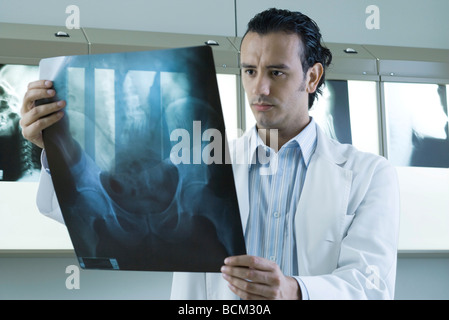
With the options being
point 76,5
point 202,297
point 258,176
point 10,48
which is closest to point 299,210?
point 258,176

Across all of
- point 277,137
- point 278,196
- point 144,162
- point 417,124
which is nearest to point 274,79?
point 277,137

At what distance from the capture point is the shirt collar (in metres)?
1.39

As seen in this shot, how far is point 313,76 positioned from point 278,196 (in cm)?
37

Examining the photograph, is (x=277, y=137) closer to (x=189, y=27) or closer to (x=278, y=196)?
(x=278, y=196)

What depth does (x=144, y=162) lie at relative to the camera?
3.39ft

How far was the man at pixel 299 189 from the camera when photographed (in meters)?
1.17

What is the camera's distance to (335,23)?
10.8ft

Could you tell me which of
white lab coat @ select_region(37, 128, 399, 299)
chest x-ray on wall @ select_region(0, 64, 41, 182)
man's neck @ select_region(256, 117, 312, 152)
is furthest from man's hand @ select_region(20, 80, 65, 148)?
chest x-ray on wall @ select_region(0, 64, 41, 182)

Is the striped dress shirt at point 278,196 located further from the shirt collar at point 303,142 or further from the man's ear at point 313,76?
the man's ear at point 313,76

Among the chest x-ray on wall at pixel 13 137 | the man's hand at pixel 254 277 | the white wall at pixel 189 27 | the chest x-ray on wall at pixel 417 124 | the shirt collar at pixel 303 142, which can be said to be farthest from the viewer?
the chest x-ray on wall at pixel 417 124

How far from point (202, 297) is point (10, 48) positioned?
180 cm

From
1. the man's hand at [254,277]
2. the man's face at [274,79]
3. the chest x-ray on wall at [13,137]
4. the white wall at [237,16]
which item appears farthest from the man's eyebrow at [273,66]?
the white wall at [237,16]

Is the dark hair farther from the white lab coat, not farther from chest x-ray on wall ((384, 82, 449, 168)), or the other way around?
chest x-ray on wall ((384, 82, 449, 168))

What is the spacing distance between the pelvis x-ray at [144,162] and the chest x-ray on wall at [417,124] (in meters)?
2.22
